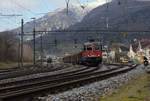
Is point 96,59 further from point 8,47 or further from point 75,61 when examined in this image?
point 8,47

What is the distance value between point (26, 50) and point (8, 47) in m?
15.3

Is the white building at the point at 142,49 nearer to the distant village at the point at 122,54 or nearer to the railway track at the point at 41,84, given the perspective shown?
the distant village at the point at 122,54

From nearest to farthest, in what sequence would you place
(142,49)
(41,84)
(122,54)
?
(41,84), (142,49), (122,54)

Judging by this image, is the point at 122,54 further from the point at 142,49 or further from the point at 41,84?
the point at 41,84

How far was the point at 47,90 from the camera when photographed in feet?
41.2

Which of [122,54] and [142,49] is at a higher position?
[142,49]

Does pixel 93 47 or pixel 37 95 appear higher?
pixel 93 47

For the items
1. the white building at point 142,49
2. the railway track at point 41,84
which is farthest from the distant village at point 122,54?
the railway track at point 41,84

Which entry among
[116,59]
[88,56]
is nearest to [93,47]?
[88,56]

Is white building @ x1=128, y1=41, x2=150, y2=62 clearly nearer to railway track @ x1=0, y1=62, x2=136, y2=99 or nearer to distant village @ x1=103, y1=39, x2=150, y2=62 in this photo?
distant village @ x1=103, y1=39, x2=150, y2=62

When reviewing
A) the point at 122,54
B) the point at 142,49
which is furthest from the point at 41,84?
the point at 122,54

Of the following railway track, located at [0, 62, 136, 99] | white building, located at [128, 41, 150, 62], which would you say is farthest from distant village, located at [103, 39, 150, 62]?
railway track, located at [0, 62, 136, 99]

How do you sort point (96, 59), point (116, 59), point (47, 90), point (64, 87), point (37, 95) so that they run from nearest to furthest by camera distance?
point (37, 95) < point (47, 90) < point (64, 87) < point (96, 59) < point (116, 59)

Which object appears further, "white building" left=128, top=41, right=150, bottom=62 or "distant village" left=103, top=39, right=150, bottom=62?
"white building" left=128, top=41, right=150, bottom=62
